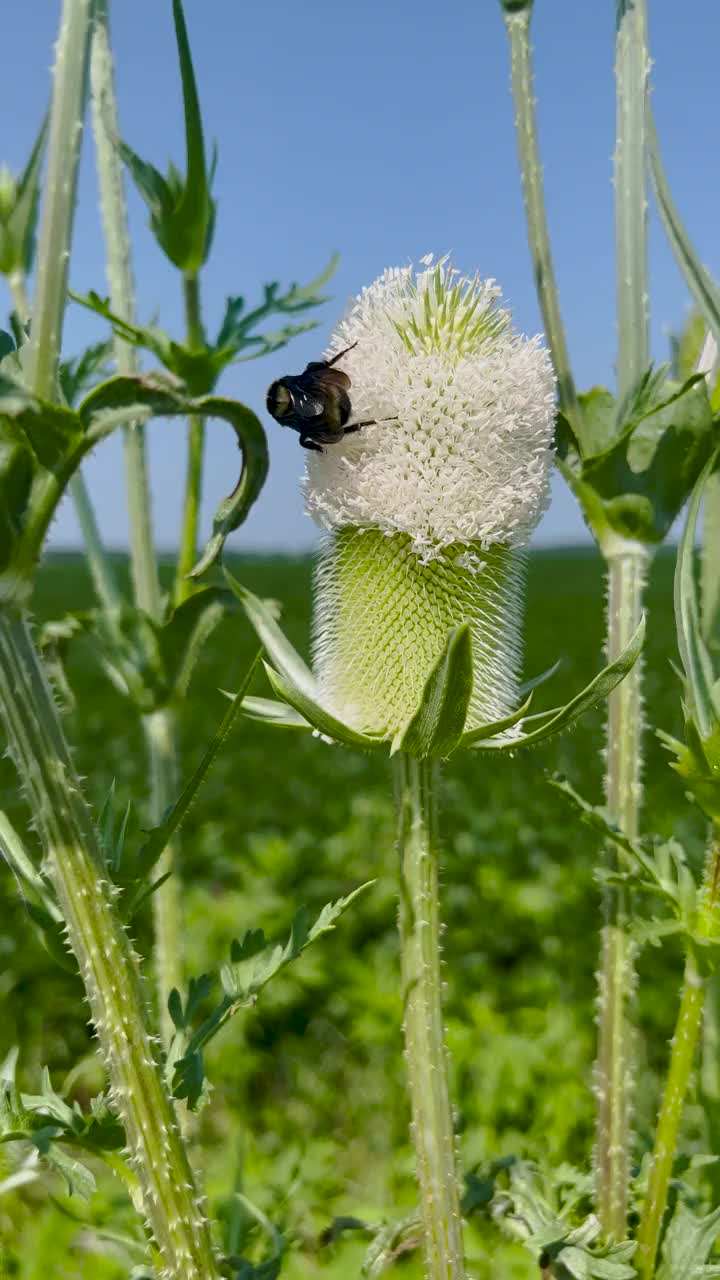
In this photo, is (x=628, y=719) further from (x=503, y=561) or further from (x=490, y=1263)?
(x=490, y=1263)

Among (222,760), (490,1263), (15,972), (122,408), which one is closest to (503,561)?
(122,408)

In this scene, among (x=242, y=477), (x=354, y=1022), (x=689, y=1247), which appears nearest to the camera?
(x=242, y=477)

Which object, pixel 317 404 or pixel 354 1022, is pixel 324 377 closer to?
pixel 317 404

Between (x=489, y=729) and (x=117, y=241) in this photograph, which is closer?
(x=489, y=729)

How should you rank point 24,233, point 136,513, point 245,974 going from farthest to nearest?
1. point 136,513
2. point 24,233
3. point 245,974

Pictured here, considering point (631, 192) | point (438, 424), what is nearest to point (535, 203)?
point (631, 192)
